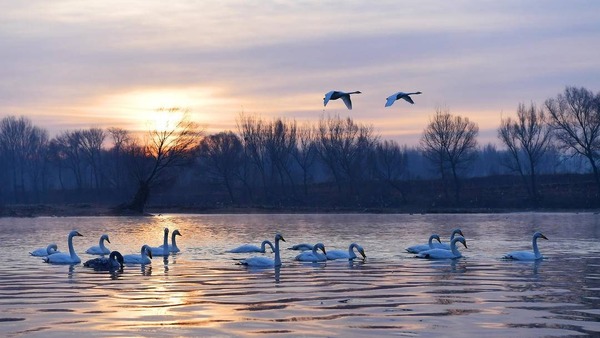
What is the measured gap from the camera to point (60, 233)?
37.6 metres

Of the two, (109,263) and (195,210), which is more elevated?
(195,210)

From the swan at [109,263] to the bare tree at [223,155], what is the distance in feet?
210

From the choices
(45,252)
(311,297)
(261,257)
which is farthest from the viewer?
(45,252)

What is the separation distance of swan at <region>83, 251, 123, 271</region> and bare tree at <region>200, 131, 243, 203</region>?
6389cm

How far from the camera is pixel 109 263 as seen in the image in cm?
2119

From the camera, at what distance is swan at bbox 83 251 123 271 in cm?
2109

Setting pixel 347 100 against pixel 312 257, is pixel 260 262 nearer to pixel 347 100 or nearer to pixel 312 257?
pixel 312 257

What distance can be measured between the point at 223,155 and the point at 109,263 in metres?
69.9

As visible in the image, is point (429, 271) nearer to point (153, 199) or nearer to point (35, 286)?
point (35, 286)

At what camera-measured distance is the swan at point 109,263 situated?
21094 millimetres

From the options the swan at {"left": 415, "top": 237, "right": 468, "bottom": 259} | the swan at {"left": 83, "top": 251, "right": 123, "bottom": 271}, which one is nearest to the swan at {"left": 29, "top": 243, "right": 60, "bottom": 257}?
the swan at {"left": 83, "top": 251, "right": 123, "bottom": 271}

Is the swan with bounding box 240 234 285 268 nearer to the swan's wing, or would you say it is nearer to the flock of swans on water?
the flock of swans on water

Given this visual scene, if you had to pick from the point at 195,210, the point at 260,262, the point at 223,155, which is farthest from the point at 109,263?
the point at 223,155

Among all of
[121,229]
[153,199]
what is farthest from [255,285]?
[153,199]
